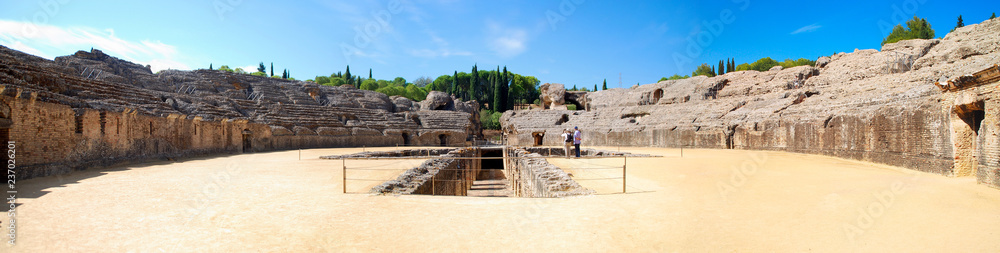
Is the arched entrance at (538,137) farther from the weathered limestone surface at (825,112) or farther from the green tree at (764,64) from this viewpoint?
the green tree at (764,64)

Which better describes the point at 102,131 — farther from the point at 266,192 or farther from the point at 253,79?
the point at 253,79

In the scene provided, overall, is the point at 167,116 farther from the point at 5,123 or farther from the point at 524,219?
the point at 524,219

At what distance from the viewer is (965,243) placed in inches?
142

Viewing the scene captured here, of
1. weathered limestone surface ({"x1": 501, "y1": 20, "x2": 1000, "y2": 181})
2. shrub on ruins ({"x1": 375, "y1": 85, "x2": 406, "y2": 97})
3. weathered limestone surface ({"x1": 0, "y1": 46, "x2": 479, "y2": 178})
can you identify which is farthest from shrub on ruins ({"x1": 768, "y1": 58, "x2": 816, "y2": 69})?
shrub on ruins ({"x1": 375, "y1": 85, "x2": 406, "y2": 97})

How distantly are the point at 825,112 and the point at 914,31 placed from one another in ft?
104

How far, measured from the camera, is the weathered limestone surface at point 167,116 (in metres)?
9.59

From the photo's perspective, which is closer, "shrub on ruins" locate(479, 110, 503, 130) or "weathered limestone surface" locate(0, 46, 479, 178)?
"weathered limestone surface" locate(0, 46, 479, 178)

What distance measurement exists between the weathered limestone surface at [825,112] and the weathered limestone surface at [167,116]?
12302mm

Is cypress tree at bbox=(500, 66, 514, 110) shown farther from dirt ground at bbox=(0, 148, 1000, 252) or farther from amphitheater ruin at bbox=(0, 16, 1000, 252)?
dirt ground at bbox=(0, 148, 1000, 252)

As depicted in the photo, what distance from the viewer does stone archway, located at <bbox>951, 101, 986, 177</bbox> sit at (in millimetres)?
7801

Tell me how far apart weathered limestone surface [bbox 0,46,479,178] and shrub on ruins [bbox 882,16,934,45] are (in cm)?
3903

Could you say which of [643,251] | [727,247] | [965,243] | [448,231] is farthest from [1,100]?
[965,243]

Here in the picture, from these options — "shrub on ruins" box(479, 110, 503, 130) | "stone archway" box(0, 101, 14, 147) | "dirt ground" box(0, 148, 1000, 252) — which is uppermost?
"shrub on ruins" box(479, 110, 503, 130)

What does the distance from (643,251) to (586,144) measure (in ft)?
94.0
